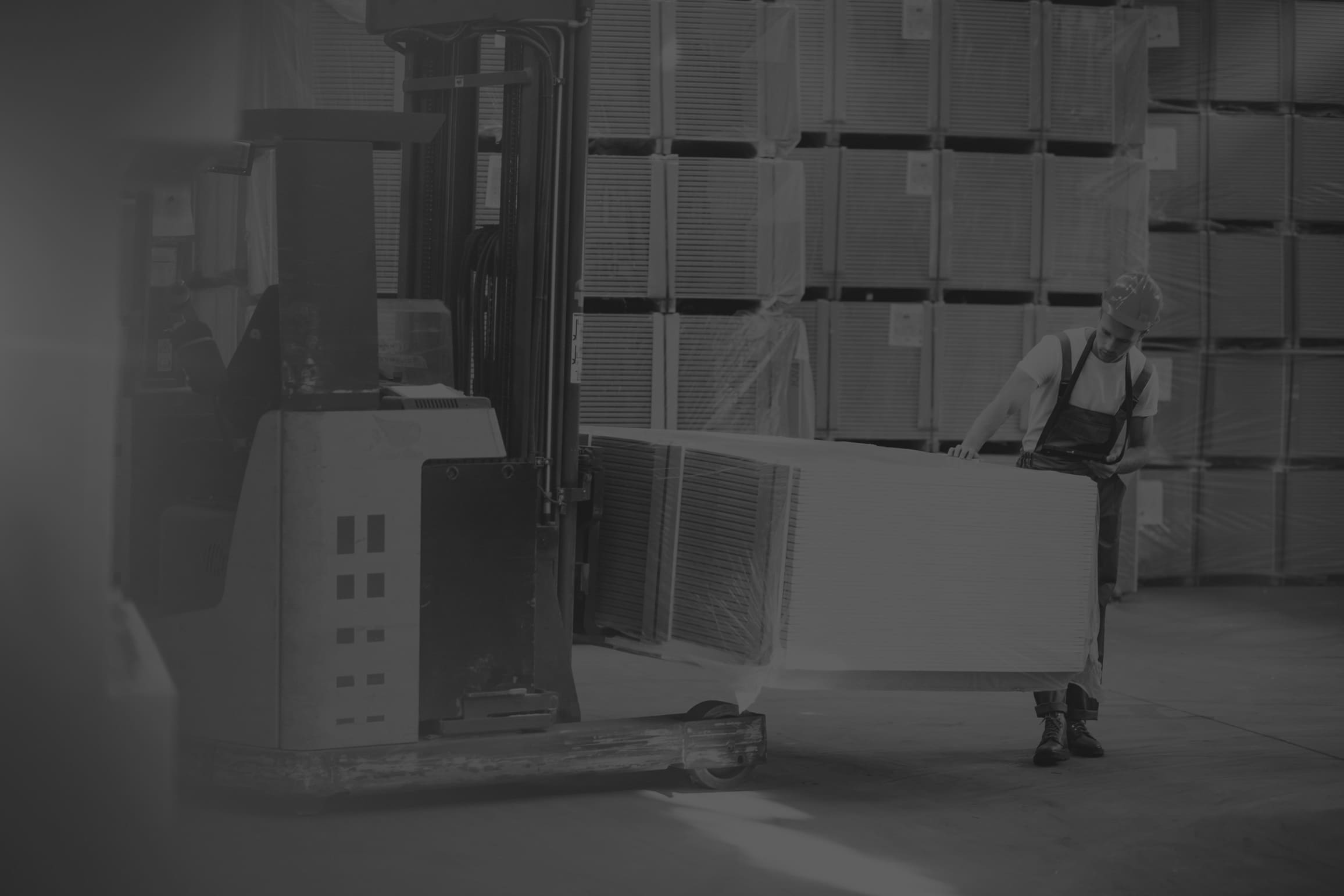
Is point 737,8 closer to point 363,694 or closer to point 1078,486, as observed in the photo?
point 1078,486

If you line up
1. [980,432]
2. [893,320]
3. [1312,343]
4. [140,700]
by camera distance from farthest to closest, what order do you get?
[1312,343]
[893,320]
[980,432]
[140,700]

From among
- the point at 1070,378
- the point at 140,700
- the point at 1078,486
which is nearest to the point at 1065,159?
the point at 1070,378

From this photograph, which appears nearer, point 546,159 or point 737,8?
point 546,159

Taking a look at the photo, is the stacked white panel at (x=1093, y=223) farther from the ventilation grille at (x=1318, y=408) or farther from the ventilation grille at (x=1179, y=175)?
the ventilation grille at (x=1318, y=408)

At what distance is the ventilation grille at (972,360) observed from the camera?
7309 mm

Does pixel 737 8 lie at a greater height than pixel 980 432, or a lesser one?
greater

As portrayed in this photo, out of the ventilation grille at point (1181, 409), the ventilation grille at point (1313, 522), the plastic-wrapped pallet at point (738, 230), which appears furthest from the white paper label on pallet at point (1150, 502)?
the plastic-wrapped pallet at point (738, 230)

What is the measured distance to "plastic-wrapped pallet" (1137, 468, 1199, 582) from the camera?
8023 millimetres

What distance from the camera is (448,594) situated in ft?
12.2

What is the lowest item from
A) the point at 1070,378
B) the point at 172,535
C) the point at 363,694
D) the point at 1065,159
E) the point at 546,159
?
the point at 363,694

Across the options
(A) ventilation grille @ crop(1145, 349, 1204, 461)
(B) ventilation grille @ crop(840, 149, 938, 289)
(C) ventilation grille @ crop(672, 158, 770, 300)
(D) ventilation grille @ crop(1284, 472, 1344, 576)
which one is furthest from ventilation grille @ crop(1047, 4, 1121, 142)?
(D) ventilation grille @ crop(1284, 472, 1344, 576)

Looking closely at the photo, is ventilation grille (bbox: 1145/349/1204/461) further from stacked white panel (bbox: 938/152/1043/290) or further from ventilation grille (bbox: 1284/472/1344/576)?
stacked white panel (bbox: 938/152/1043/290)

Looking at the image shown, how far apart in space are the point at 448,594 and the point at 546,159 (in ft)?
3.80

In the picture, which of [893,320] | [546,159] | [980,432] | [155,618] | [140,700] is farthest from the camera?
[893,320]
